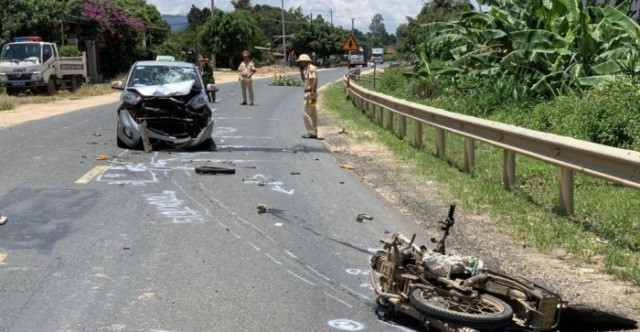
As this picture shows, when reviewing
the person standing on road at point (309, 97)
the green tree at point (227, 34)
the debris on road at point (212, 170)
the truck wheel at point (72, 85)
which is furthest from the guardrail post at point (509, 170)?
the green tree at point (227, 34)

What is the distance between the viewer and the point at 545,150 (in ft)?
28.8

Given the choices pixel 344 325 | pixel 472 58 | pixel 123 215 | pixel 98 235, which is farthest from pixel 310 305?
pixel 472 58

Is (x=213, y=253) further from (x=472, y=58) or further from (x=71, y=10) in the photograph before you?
(x=71, y=10)

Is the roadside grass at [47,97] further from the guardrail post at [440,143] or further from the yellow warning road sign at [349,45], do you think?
the guardrail post at [440,143]

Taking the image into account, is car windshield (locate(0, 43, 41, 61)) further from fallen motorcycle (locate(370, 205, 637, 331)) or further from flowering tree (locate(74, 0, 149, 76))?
fallen motorcycle (locate(370, 205, 637, 331))

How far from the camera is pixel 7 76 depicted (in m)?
31.3

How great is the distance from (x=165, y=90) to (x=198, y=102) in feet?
2.00

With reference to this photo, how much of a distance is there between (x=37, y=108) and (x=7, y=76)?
19.6 ft

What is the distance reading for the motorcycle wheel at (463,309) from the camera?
4.35 metres

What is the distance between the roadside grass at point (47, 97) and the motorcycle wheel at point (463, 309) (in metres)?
23.8

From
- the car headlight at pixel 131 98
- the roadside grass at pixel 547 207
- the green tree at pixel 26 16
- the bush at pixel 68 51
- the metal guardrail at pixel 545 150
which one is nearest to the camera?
the roadside grass at pixel 547 207

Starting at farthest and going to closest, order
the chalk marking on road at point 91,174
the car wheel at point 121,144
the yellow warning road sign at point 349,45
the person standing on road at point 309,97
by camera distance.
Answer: the yellow warning road sign at point 349,45
the person standing on road at point 309,97
the car wheel at point 121,144
the chalk marking on road at point 91,174

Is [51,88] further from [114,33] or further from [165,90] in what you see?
[165,90]

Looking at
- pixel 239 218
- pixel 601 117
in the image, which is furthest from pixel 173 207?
pixel 601 117
